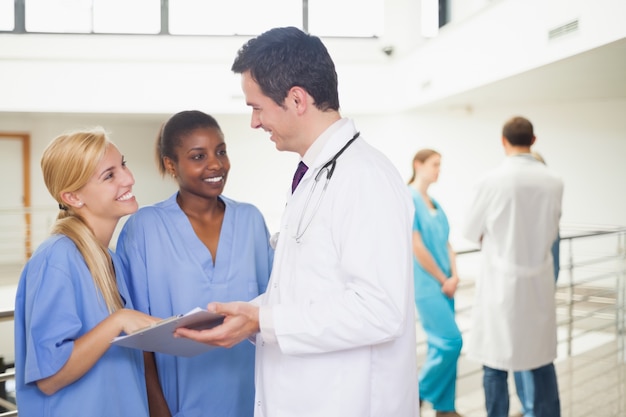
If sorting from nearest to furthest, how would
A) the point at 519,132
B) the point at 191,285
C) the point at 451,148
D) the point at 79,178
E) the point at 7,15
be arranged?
the point at 79,178 → the point at 191,285 → the point at 519,132 → the point at 451,148 → the point at 7,15

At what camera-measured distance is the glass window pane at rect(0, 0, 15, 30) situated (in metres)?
9.89

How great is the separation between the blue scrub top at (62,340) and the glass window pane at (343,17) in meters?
9.50

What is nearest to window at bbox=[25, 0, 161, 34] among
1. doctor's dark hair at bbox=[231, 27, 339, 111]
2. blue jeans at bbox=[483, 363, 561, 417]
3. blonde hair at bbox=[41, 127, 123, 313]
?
blue jeans at bbox=[483, 363, 561, 417]

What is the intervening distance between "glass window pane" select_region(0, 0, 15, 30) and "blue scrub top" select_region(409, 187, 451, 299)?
8.50m

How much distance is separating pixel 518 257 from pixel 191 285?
196cm

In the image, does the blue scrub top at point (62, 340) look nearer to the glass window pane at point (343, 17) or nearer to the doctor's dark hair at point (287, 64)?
the doctor's dark hair at point (287, 64)

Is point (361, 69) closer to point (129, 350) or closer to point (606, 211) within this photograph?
point (606, 211)

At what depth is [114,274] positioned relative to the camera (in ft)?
5.47

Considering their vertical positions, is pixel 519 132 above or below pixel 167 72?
below

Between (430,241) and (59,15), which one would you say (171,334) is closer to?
(430,241)

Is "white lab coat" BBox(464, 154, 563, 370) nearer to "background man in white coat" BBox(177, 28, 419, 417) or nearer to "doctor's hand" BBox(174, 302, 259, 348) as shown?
"background man in white coat" BBox(177, 28, 419, 417)

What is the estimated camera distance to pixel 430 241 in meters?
3.55

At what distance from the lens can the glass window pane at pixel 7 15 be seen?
9.89 meters

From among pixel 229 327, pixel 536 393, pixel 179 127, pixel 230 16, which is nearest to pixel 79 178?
pixel 179 127
